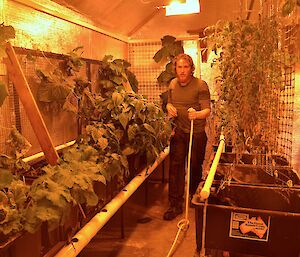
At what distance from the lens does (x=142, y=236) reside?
2.66m

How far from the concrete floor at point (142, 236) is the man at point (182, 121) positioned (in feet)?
0.57

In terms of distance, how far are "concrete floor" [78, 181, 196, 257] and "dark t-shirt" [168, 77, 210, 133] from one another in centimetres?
83

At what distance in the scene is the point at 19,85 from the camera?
178 centimetres

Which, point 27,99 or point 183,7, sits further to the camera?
point 183,7

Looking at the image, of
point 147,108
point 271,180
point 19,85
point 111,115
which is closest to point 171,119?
point 147,108


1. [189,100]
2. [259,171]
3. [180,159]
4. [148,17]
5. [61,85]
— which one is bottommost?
[180,159]

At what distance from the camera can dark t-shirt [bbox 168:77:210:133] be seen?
289 centimetres

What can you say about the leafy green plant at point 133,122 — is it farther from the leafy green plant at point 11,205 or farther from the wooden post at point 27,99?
the leafy green plant at point 11,205

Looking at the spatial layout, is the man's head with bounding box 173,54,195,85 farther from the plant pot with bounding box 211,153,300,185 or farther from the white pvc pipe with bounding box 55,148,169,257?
the plant pot with bounding box 211,153,300,185

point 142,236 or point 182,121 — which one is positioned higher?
point 182,121

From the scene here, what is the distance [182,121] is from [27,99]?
1.50 m

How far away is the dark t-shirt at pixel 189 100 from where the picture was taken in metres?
2.89

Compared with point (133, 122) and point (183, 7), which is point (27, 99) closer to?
point (133, 122)

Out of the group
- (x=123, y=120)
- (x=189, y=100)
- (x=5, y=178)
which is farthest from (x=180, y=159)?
(x=5, y=178)
